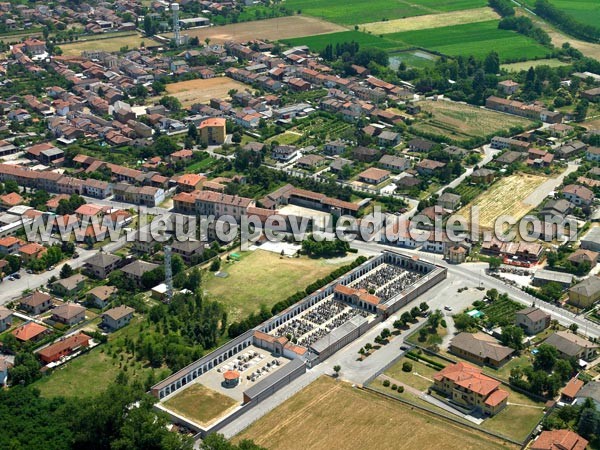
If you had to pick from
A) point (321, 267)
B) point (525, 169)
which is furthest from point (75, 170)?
point (525, 169)

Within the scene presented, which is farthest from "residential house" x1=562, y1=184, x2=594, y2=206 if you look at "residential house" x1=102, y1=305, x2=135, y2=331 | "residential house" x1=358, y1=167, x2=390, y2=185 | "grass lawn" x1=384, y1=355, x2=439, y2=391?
"residential house" x1=102, y1=305, x2=135, y2=331

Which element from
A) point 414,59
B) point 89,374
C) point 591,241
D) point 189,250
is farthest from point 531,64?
point 89,374

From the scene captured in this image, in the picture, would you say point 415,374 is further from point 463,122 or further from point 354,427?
point 463,122

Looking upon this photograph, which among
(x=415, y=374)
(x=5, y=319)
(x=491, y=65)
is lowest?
(x=415, y=374)

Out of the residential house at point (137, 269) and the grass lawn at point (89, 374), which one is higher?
the residential house at point (137, 269)

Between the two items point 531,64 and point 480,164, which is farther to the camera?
point 531,64

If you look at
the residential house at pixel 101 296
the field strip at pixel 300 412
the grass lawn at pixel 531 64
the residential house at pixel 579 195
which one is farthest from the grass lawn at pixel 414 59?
the field strip at pixel 300 412

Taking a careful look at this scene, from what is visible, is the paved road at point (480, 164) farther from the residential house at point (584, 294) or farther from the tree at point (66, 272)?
the tree at point (66, 272)

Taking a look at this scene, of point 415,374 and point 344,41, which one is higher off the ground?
point 344,41
